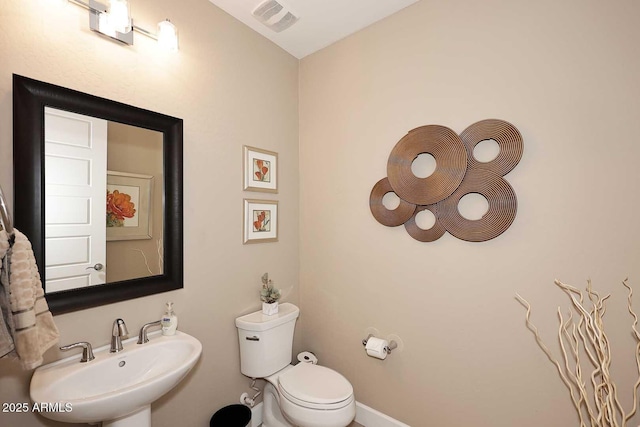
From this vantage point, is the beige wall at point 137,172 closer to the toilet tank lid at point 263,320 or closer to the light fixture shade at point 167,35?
the light fixture shade at point 167,35

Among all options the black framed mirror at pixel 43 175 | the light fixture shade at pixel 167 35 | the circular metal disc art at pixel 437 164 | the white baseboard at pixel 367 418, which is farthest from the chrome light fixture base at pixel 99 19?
the white baseboard at pixel 367 418

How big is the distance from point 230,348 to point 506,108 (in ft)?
6.82

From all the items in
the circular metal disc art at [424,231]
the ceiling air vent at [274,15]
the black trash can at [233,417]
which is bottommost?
the black trash can at [233,417]

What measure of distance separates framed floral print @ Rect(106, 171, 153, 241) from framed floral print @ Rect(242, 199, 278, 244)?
22.7 inches

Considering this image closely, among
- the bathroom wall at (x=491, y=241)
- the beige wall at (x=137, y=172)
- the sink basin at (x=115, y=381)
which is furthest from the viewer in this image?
the beige wall at (x=137, y=172)

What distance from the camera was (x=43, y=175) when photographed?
1171 millimetres

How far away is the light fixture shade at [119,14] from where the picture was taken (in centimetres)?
128

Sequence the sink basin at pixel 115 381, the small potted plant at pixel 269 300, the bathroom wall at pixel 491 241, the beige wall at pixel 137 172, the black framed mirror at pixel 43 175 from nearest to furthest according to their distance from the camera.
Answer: the sink basin at pixel 115 381 → the black framed mirror at pixel 43 175 → the bathroom wall at pixel 491 241 → the beige wall at pixel 137 172 → the small potted plant at pixel 269 300

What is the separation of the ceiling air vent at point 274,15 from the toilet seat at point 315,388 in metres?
2.22

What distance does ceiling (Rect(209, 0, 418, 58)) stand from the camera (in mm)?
1763

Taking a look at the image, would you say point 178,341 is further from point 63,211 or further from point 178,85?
point 178,85

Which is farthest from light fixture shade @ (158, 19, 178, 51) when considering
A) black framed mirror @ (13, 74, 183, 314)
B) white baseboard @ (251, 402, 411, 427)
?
white baseboard @ (251, 402, 411, 427)

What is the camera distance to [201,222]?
169 cm

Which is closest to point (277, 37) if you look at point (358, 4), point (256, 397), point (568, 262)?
point (358, 4)
